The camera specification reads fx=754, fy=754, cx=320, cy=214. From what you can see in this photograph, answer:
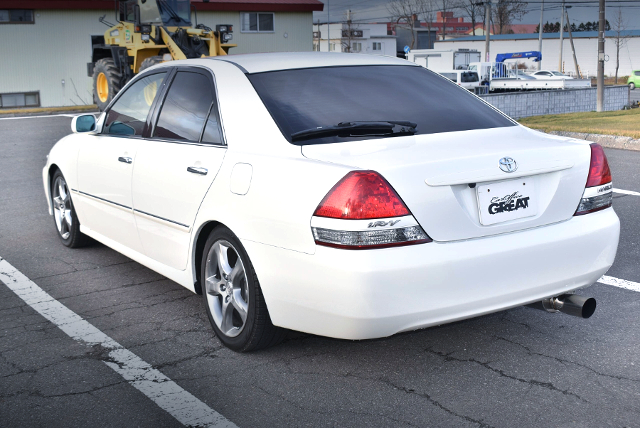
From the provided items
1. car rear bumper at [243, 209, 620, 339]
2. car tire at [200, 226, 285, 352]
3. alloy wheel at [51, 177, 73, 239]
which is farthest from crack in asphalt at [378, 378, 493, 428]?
alloy wheel at [51, 177, 73, 239]

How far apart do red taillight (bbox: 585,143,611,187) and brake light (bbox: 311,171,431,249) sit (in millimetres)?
1075

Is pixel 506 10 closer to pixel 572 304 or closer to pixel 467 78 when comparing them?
pixel 467 78

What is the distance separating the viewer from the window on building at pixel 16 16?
1144 inches

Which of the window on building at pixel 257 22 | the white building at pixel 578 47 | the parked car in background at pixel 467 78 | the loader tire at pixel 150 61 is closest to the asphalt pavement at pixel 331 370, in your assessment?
the loader tire at pixel 150 61

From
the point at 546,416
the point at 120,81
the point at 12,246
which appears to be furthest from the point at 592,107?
the point at 546,416

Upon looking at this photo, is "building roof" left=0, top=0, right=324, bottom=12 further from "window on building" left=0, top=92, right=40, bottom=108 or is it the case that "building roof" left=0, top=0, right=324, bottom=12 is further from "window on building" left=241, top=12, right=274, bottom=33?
"window on building" left=0, top=92, right=40, bottom=108

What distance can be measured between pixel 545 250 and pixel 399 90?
4.29 feet

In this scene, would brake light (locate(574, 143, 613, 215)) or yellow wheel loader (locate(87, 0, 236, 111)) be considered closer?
brake light (locate(574, 143, 613, 215))

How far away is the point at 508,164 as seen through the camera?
3391 mm

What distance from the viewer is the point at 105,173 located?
16.6 ft

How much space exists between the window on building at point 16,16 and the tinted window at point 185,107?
27661 mm

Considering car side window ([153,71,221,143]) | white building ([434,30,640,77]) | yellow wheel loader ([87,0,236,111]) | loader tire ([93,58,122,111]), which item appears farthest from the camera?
white building ([434,30,640,77])

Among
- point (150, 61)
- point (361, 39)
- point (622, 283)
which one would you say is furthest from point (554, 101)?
point (361, 39)

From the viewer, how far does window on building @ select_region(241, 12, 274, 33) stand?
35188 millimetres
